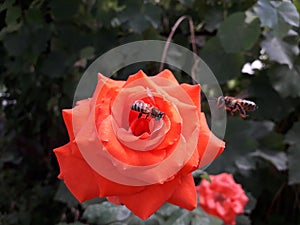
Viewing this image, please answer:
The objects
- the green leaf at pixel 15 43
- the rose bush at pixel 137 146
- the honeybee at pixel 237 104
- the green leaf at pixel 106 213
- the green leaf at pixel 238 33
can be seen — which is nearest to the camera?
the rose bush at pixel 137 146

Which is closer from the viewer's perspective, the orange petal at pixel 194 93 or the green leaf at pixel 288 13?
the orange petal at pixel 194 93

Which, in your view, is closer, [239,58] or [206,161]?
[206,161]

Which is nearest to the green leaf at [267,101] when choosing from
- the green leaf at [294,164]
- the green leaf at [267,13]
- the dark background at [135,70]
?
the dark background at [135,70]

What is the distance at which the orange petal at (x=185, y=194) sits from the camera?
0.51 metres

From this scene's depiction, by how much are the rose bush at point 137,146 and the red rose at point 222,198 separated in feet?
1.44

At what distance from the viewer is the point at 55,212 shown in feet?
4.42

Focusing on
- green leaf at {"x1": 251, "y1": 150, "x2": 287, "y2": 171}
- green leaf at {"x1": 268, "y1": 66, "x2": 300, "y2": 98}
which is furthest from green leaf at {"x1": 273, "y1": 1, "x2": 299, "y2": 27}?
green leaf at {"x1": 251, "y1": 150, "x2": 287, "y2": 171}

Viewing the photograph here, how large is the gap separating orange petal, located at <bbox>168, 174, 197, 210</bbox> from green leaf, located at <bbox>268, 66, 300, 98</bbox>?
67 cm

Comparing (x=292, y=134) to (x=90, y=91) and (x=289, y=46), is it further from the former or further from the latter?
(x=90, y=91)

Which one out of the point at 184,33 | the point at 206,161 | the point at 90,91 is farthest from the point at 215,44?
the point at 206,161

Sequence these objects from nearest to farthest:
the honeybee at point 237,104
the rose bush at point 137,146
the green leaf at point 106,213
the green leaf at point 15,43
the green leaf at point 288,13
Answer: the rose bush at point 137,146 < the honeybee at point 237,104 < the green leaf at point 106,213 < the green leaf at point 288,13 < the green leaf at point 15,43

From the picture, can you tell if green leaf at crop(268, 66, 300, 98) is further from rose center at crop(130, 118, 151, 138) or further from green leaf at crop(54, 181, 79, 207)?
rose center at crop(130, 118, 151, 138)

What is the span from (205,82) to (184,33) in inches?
18.8

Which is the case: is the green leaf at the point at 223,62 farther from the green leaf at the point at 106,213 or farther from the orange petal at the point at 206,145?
the orange petal at the point at 206,145
